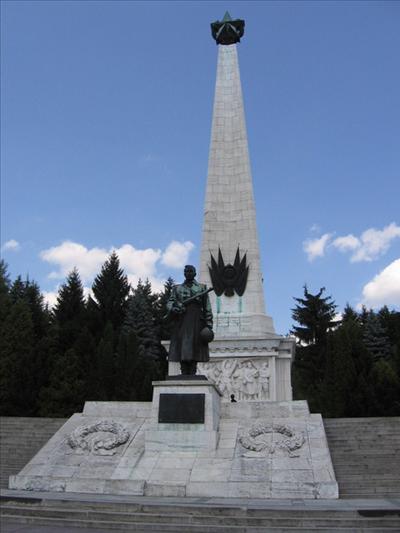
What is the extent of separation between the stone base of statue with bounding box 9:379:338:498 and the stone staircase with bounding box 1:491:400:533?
1212 millimetres

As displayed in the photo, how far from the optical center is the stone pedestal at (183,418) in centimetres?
904

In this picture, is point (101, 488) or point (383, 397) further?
point (383, 397)

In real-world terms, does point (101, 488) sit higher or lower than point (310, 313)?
lower

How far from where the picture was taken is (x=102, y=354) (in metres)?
23.5

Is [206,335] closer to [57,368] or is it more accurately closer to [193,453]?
[193,453]

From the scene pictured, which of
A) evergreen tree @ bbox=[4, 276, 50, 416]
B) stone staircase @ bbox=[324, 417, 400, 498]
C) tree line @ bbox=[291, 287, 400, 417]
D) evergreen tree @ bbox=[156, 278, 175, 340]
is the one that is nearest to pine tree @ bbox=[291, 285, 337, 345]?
tree line @ bbox=[291, 287, 400, 417]

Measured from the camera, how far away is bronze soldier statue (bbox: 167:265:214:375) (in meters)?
9.61

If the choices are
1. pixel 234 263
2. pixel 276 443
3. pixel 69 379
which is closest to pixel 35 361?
pixel 69 379

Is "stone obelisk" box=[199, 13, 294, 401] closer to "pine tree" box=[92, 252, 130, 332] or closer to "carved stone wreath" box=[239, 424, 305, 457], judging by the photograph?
"carved stone wreath" box=[239, 424, 305, 457]

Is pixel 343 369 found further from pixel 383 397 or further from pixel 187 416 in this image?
pixel 187 416

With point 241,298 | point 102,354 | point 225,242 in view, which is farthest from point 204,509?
point 102,354

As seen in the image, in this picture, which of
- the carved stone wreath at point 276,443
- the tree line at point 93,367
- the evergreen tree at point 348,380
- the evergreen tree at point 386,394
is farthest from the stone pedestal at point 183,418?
the evergreen tree at point 386,394

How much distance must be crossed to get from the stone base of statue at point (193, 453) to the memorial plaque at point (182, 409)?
0.02m

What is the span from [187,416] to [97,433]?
1825 millimetres
